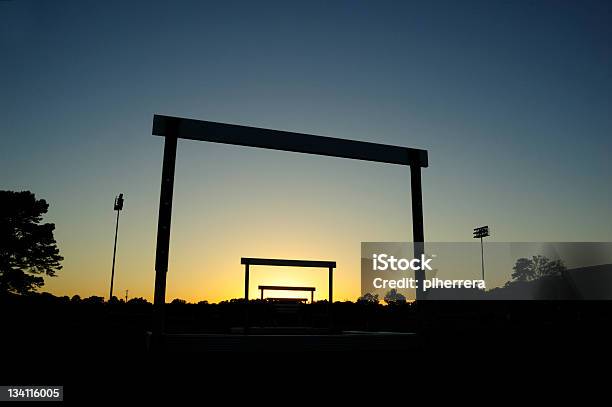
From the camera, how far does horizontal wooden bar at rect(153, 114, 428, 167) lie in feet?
21.1

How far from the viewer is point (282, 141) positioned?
6930 mm

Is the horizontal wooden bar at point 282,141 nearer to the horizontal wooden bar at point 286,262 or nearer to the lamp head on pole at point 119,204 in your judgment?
the horizontal wooden bar at point 286,262

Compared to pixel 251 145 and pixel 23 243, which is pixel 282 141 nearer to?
pixel 251 145

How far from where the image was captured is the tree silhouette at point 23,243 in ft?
108

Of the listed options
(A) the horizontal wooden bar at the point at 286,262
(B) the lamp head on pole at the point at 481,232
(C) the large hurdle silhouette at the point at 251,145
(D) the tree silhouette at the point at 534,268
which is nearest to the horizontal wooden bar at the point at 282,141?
(C) the large hurdle silhouette at the point at 251,145

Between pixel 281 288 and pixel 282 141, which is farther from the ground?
pixel 282 141

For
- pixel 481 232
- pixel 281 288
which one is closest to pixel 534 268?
pixel 481 232

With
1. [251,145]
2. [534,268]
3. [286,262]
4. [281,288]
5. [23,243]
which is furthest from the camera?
[534,268]

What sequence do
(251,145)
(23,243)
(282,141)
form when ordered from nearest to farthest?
(251,145)
(282,141)
(23,243)

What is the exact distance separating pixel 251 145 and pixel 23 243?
33.7 metres

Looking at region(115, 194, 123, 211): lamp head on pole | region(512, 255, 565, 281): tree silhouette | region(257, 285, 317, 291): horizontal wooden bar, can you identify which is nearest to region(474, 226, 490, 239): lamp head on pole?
region(512, 255, 565, 281): tree silhouette

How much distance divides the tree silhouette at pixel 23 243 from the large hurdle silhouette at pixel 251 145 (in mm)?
32797

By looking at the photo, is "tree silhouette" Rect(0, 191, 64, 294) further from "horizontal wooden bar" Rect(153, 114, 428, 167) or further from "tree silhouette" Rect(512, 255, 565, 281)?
"tree silhouette" Rect(512, 255, 565, 281)

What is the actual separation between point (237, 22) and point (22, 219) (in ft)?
100
